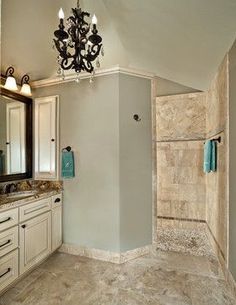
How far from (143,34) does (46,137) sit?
1.76 m

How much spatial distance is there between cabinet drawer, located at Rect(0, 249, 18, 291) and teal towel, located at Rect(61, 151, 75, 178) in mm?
1003

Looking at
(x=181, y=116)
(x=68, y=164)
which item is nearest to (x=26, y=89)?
(x=68, y=164)

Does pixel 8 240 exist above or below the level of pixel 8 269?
above

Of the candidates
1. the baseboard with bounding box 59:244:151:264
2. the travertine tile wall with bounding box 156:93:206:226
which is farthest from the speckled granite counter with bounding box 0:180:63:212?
the travertine tile wall with bounding box 156:93:206:226

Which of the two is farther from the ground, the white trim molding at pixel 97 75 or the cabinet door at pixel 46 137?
the white trim molding at pixel 97 75

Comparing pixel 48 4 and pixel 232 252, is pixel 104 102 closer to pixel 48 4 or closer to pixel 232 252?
pixel 48 4

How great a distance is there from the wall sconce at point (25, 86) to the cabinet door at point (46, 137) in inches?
7.8

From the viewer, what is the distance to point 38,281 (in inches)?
81.0

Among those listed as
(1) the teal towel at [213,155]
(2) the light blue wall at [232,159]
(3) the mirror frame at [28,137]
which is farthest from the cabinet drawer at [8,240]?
(1) the teal towel at [213,155]

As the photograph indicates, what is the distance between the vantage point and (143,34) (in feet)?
6.87

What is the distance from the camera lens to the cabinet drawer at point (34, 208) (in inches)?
81.0

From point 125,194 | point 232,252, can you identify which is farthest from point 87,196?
point 232,252

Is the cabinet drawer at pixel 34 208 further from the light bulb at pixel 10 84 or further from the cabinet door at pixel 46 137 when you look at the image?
the light bulb at pixel 10 84

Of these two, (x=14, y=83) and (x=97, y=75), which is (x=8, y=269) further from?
(x=97, y=75)
